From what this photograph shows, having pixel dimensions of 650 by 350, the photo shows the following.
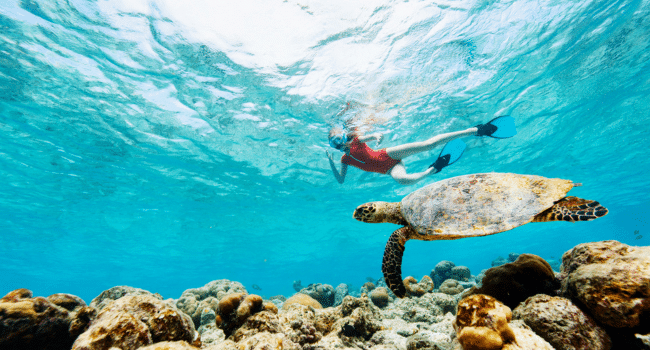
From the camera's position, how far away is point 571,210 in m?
2.30

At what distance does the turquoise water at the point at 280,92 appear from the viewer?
740 cm

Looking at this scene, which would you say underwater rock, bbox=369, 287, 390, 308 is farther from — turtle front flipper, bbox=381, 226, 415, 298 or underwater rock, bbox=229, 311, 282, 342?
underwater rock, bbox=229, 311, 282, 342

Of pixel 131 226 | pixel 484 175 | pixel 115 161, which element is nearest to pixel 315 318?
pixel 484 175

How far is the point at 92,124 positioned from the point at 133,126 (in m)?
1.59

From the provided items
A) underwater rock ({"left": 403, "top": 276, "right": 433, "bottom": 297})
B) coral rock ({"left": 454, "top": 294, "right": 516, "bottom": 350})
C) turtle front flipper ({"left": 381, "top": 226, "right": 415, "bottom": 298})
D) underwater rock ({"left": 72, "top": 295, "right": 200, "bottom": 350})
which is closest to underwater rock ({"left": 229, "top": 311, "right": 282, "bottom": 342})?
underwater rock ({"left": 72, "top": 295, "right": 200, "bottom": 350})

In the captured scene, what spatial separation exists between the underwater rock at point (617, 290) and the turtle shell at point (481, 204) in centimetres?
64

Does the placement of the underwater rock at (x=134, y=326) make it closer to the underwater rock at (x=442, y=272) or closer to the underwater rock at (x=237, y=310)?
the underwater rock at (x=237, y=310)

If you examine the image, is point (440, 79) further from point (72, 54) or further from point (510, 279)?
point (72, 54)

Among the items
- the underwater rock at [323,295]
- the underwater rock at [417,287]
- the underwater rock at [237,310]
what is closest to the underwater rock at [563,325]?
the underwater rock at [237,310]

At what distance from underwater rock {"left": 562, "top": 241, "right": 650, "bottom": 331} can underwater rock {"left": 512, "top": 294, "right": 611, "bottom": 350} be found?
0.28 feet

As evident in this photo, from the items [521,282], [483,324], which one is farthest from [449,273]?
[483,324]

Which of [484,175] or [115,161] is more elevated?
[115,161]

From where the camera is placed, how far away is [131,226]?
23.8 metres

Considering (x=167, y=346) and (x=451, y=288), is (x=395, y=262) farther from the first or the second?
(x=451, y=288)
